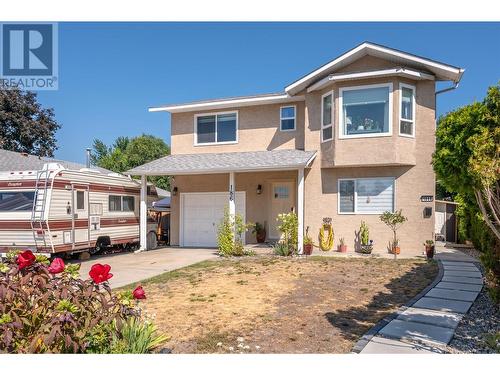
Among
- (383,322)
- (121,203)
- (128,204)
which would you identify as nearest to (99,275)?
(383,322)

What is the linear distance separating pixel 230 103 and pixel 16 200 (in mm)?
9068

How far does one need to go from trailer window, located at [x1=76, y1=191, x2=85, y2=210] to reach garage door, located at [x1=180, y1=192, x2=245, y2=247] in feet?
17.1

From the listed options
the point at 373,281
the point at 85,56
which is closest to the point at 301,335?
the point at 373,281

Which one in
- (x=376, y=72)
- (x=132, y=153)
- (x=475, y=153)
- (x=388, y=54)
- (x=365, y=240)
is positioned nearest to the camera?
(x=475, y=153)

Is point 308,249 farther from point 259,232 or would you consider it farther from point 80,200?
point 80,200

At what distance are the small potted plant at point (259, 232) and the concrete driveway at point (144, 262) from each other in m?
2.21

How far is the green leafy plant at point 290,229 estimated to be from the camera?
1298 centimetres

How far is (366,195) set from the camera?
13.5 m

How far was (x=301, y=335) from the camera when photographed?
16.6ft

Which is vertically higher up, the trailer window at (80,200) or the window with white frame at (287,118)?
the window with white frame at (287,118)

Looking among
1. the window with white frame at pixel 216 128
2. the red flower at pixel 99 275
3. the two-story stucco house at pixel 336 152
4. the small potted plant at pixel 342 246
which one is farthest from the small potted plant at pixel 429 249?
the red flower at pixel 99 275

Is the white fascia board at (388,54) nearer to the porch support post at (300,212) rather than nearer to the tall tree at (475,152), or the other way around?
the porch support post at (300,212)
